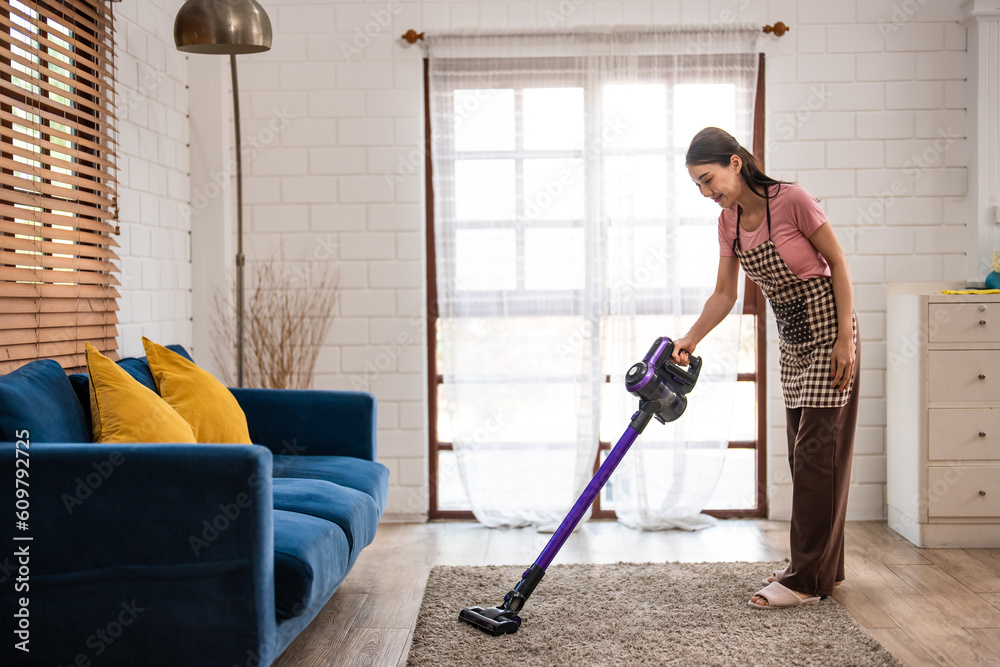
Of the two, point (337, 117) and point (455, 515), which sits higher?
point (337, 117)

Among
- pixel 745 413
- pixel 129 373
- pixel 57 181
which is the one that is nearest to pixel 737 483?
pixel 745 413

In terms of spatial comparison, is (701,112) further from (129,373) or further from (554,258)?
(129,373)

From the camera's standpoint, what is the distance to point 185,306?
3.39 m

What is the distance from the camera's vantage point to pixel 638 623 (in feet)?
7.50

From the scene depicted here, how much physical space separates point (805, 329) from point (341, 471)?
60.1 inches

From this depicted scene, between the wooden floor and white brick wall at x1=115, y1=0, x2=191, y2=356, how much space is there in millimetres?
1260

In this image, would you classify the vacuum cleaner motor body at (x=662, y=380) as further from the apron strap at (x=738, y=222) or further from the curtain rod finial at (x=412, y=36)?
the curtain rod finial at (x=412, y=36)

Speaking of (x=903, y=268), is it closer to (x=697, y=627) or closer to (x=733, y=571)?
(x=733, y=571)

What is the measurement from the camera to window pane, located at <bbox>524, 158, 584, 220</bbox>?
3422 millimetres

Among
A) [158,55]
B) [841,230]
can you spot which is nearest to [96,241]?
[158,55]

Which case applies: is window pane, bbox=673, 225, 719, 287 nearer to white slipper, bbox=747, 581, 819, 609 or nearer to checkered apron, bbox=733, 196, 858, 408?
checkered apron, bbox=733, 196, 858, 408

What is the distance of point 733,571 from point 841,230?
1.61 m

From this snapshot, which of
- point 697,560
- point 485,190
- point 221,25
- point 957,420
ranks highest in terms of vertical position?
point 221,25

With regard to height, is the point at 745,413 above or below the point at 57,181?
below
